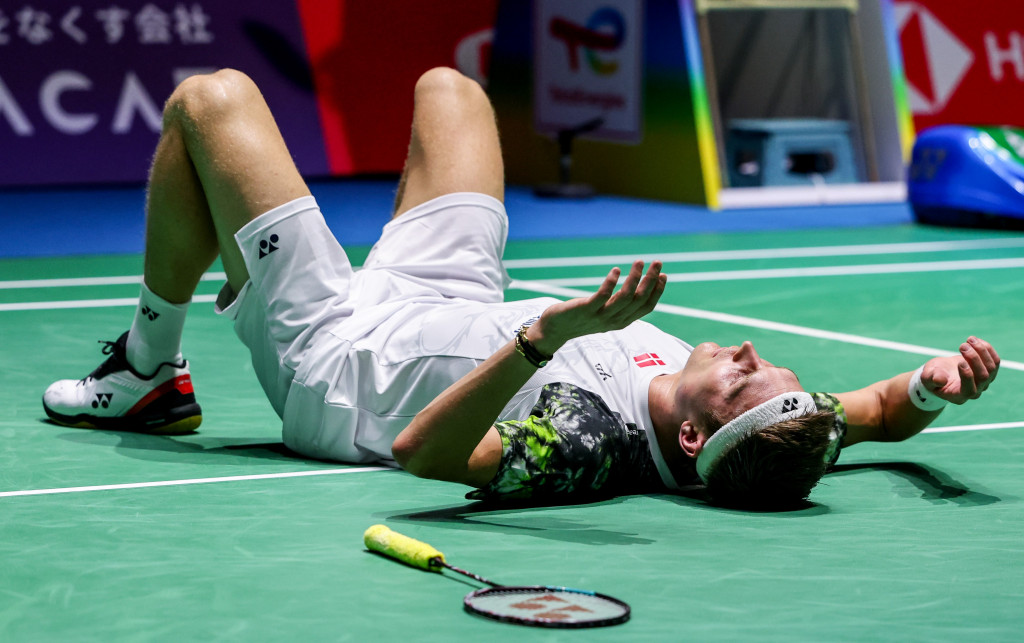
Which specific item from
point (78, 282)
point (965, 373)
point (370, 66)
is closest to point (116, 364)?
point (965, 373)

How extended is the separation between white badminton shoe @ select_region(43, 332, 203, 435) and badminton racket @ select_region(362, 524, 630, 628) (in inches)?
66.2

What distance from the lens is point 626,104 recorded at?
38.5ft

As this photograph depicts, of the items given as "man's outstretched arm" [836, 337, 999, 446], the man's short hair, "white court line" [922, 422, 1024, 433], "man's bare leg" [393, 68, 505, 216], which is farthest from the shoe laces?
"white court line" [922, 422, 1024, 433]

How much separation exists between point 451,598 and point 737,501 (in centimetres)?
111

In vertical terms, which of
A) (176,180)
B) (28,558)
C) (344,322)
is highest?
(176,180)

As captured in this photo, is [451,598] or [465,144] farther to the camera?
[465,144]

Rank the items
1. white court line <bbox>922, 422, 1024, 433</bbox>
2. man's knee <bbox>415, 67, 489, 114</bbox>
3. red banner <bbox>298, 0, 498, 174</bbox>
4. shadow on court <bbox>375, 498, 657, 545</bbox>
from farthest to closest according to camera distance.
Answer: red banner <bbox>298, 0, 498, 174</bbox>
man's knee <bbox>415, 67, 489, 114</bbox>
white court line <bbox>922, 422, 1024, 433</bbox>
shadow on court <bbox>375, 498, 657, 545</bbox>

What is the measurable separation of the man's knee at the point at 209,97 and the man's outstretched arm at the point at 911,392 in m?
1.86

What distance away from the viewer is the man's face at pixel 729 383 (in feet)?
11.2

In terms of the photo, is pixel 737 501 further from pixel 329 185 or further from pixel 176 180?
pixel 329 185

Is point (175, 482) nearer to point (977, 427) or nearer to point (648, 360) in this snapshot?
point (648, 360)

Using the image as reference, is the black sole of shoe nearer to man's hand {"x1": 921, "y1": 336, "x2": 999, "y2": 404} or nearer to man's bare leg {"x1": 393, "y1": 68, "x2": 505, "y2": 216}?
man's bare leg {"x1": 393, "y1": 68, "x2": 505, "y2": 216}

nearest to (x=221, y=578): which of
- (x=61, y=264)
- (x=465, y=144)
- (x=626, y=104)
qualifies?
(x=465, y=144)

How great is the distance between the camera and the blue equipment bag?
32.9 feet
